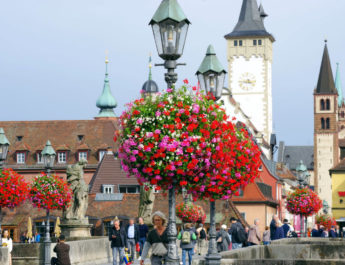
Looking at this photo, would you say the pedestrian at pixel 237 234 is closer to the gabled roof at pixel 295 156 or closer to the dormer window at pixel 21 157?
the dormer window at pixel 21 157

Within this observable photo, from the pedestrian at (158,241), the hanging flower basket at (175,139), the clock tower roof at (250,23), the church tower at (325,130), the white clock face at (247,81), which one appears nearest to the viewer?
the pedestrian at (158,241)

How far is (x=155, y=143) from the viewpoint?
1467 cm

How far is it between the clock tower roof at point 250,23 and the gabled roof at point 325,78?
31.7ft

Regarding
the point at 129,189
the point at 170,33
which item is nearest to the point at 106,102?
the point at 129,189

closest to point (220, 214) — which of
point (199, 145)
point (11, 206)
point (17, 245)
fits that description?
point (11, 206)

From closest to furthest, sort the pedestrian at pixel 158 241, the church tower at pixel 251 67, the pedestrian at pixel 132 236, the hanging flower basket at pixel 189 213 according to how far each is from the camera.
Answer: the pedestrian at pixel 158 241 → the pedestrian at pixel 132 236 → the hanging flower basket at pixel 189 213 → the church tower at pixel 251 67

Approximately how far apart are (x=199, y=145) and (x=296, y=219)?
4012 inches

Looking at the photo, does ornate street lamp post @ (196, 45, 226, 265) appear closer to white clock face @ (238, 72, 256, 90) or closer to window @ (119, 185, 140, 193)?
window @ (119, 185, 140, 193)

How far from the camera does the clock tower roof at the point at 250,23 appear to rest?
13856 cm

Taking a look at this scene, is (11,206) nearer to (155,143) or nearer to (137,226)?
(137,226)

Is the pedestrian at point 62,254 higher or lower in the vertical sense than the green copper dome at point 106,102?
lower

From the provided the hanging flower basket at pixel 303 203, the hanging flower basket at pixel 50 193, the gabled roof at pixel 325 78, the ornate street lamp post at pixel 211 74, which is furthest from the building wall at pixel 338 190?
the ornate street lamp post at pixel 211 74

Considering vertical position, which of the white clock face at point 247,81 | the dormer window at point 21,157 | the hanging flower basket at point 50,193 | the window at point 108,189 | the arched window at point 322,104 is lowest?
the hanging flower basket at point 50,193

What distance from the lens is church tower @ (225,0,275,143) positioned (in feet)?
447
